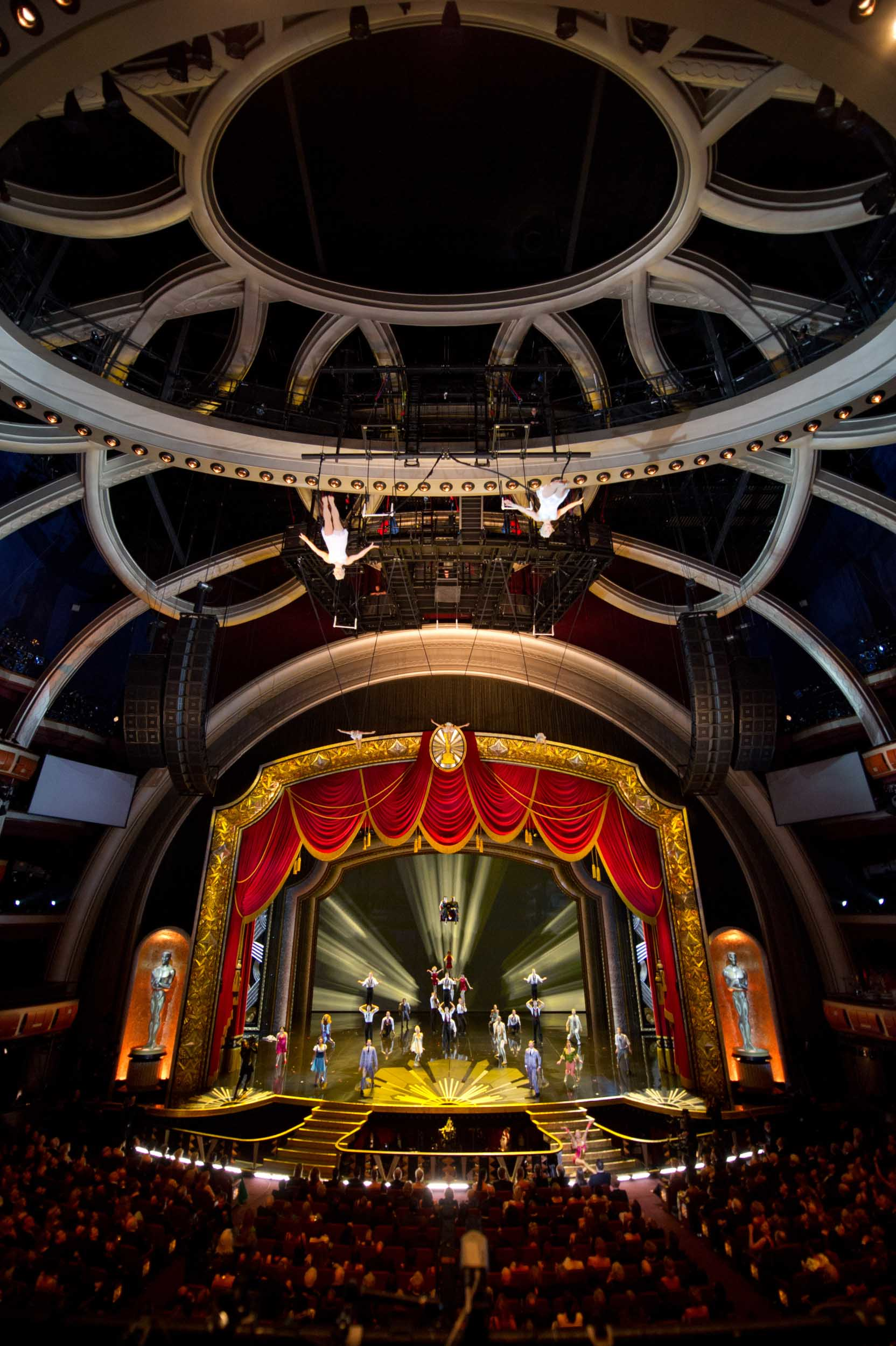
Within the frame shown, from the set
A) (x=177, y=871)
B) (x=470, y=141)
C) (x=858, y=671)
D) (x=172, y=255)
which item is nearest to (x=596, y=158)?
(x=470, y=141)

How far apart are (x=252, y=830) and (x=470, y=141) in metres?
12.6

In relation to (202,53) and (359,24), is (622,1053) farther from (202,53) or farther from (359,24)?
(202,53)

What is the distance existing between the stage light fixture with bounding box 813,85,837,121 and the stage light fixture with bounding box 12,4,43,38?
5.48 meters

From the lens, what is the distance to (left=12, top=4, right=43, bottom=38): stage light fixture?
3729mm

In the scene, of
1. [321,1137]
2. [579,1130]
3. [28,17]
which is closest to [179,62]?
[28,17]

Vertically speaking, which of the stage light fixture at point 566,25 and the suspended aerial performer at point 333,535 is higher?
the stage light fixture at point 566,25

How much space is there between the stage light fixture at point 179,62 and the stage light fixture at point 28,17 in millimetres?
1883

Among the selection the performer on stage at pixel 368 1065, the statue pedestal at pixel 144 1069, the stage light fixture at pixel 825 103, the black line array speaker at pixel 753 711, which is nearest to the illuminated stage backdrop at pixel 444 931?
the performer on stage at pixel 368 1065

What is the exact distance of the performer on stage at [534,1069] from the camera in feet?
39.6

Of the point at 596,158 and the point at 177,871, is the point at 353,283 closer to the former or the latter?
the point at 596,158

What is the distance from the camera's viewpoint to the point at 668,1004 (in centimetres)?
1340

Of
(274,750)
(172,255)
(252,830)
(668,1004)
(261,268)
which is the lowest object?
(668,1004)

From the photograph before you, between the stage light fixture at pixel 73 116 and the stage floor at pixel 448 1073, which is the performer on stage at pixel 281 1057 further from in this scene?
the stage light fixture at pixel 73 116

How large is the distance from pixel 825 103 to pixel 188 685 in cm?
986
